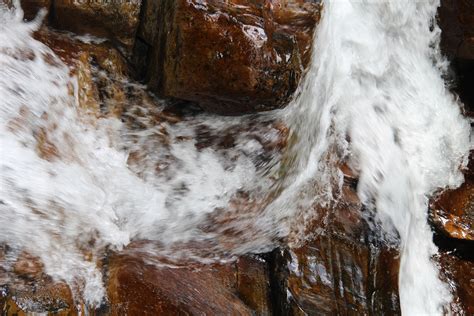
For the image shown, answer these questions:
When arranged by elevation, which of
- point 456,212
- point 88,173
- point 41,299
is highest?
point 456,212

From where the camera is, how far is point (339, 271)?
3.69 metres

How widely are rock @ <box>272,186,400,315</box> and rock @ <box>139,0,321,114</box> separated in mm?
1068

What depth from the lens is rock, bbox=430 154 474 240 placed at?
4.58m

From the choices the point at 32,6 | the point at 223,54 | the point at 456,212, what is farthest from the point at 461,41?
the point at 32,6

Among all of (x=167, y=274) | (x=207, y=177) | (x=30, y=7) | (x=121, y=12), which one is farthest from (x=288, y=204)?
(x=30, y=7)

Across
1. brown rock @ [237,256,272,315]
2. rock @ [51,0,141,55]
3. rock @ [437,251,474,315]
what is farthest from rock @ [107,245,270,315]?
rock @ [437,251,474,315]

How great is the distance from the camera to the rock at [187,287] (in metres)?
3.20

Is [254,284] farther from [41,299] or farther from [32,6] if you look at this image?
[32,6]

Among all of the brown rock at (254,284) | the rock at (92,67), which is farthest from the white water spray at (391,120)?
the rock at (92,67)

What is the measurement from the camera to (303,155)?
394cm

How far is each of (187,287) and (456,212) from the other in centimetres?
271

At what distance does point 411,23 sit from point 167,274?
12.2ft

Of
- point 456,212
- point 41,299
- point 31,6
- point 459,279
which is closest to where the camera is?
point 41,299

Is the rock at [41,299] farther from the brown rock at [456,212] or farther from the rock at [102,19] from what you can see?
the brown rock at [456,212]
